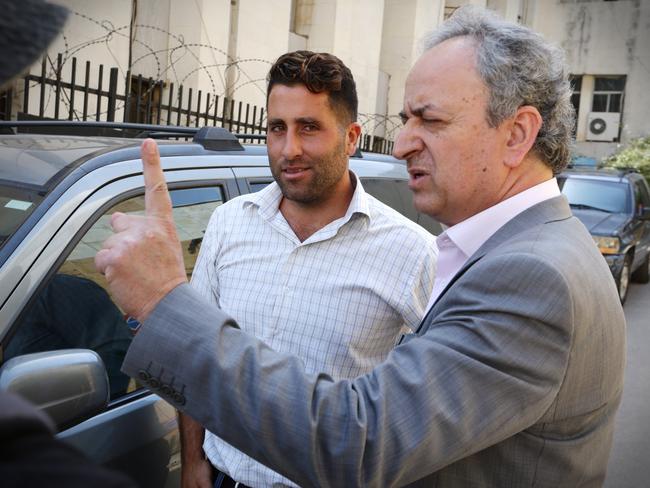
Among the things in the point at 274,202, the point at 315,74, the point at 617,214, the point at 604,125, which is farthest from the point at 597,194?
the point at 604,125

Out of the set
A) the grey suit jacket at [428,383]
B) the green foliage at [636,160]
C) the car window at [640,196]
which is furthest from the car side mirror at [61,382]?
the green foliage at [636,160]

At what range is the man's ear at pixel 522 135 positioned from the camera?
1563 millimetres

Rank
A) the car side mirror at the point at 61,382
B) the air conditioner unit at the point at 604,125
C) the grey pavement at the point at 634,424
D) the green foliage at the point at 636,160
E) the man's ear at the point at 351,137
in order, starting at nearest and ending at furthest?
the car side mirror at the point at 61,382
the man's ear at the point at 351,137
the grey pavement at the point at 634,424
the green foliage at the point at 636,160
the air conditioner unit at the point at 604,125

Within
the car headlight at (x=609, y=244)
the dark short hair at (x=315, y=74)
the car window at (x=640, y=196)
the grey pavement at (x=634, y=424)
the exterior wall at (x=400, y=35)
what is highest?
the exterior wall at (x=400, y=35)

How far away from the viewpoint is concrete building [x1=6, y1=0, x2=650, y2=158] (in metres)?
9.83

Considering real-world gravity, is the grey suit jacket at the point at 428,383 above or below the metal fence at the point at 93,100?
below

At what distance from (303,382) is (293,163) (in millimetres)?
1427

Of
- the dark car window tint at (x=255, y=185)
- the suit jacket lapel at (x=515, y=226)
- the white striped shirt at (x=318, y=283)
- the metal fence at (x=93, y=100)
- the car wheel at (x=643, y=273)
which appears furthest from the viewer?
the car wheel at (x=643, y=273)

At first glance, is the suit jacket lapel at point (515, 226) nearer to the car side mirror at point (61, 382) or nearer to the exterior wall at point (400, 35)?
the car side mirror at point (61, 382)

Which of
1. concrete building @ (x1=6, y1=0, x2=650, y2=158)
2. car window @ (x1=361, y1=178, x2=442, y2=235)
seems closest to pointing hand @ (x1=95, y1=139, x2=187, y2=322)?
concrete building @ (x1=6, y1=0, x2=650, y2=158)

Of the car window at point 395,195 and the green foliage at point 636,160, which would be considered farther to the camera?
the green foliage at point 636,160

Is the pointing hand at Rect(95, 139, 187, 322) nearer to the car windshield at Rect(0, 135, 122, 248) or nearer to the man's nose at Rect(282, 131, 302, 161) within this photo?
the car windshield at Rect(0, 135, 122, 248)

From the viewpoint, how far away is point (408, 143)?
1.62 meters

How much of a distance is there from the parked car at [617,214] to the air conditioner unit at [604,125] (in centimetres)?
1791
